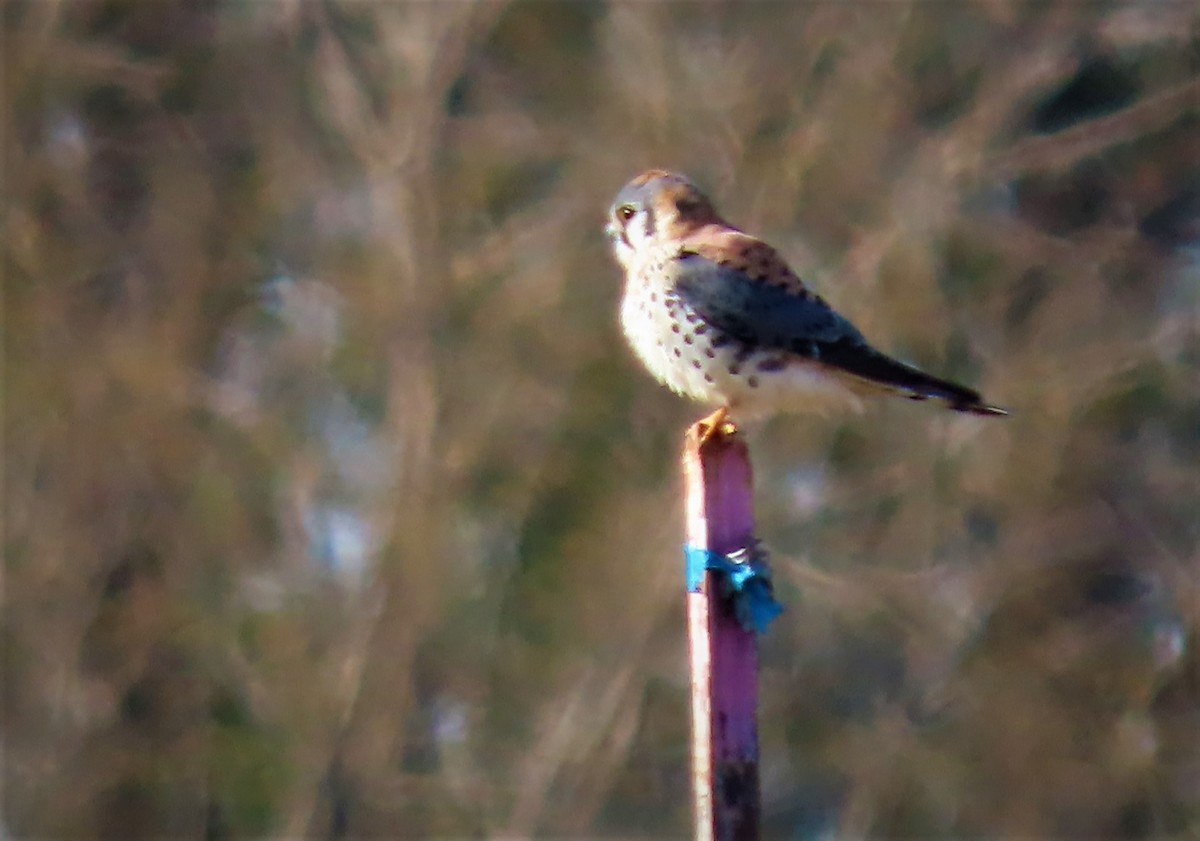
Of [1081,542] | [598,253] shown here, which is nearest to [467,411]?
[598,253]

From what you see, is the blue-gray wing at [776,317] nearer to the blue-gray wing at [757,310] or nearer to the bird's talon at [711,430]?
the blue-gray wing at [757,310]

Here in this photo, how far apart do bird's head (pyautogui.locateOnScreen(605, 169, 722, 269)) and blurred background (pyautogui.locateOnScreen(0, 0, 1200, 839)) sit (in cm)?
432

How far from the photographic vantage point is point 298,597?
35.1 ft

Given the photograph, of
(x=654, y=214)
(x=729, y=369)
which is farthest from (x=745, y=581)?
(x=654, y=214)

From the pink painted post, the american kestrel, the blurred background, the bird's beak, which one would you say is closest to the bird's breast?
the american kestrel

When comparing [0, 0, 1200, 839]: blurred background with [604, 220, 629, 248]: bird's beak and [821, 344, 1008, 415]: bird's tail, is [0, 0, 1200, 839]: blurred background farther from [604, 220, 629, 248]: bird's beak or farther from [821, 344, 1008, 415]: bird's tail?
[821, 344, 1008, 415]: bird's tail

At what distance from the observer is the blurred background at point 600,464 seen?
33.1 ft

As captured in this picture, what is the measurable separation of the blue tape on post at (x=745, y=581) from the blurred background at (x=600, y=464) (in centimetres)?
619

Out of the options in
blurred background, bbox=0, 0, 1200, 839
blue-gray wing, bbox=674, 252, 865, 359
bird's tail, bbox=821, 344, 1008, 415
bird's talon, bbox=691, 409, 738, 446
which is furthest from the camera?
blurred background, bbox=0, 0, 1200, 839

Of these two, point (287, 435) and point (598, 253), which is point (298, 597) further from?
point (598, 253)

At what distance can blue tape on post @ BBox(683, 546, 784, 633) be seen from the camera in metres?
3.46

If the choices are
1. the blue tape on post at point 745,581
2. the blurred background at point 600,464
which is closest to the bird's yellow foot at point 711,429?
the blue tape on post at point 745,581

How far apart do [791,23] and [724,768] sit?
7.81m

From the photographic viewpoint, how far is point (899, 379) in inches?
179
